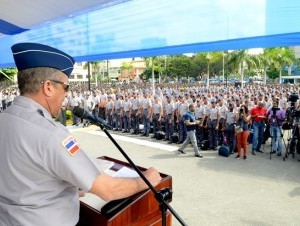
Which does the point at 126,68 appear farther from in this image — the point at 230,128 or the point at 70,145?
the point at 70,145

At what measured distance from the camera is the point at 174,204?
5824 mm

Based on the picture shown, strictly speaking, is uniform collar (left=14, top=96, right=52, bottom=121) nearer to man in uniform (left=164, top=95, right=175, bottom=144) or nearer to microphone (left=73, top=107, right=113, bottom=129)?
microphone (left=73, top=107, right=113, bottom=129)

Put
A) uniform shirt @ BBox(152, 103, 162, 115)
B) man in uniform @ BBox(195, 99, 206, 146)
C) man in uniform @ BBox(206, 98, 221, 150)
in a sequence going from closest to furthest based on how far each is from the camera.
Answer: man in uniform @ BBox(206, 98, 221, 150)
man in uniform @ BBox(195, 99, 206, 146)
uniform shirt @ BBox(152, 103, 162, 115)

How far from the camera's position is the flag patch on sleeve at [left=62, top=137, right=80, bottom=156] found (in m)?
1.29

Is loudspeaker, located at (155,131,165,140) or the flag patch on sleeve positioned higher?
the flag patch on sleeve

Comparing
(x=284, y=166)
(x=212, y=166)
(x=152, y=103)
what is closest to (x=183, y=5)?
(x=212, y=166)

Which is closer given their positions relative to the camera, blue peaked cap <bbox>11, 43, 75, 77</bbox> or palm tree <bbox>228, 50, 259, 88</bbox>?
blue peaked cap <bbox>11, 43, 75, 77</bbox>

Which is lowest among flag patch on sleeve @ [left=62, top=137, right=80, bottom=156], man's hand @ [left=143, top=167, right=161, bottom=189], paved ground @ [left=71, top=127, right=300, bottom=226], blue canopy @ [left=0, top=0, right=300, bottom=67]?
paved ground @ [left=71, top=127, right=300, bottom=226]

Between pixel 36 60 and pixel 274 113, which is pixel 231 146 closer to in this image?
pixel 274 113

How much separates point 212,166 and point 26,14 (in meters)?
6.51

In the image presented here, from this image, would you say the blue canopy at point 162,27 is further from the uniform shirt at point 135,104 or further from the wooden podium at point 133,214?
the uniform shirt at point 135,104

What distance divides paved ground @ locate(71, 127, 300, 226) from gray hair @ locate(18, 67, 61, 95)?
4.18 meters

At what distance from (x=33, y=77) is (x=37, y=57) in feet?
0.32

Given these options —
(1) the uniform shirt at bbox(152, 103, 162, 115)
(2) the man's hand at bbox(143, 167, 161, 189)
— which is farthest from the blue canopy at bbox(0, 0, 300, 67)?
(1) the uniform shirt at bbox(152, 103, 162, 115)
